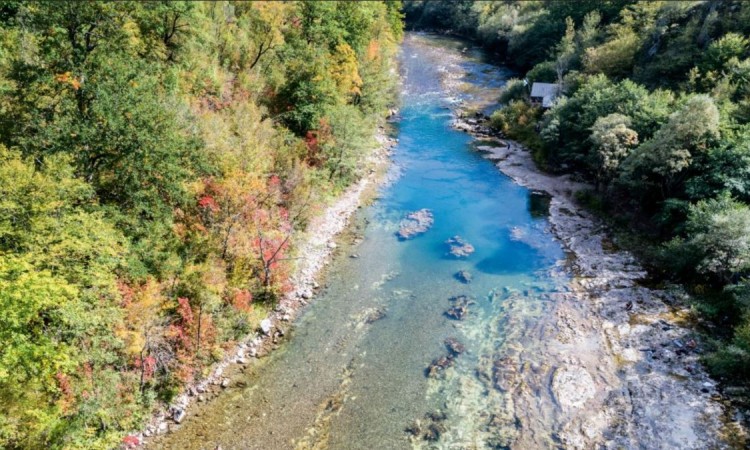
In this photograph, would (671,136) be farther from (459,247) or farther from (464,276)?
(464,276)

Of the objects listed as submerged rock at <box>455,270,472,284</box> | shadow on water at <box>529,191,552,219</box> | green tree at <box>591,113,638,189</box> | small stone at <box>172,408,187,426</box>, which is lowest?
small stone at <box>172,408,187,426</box>

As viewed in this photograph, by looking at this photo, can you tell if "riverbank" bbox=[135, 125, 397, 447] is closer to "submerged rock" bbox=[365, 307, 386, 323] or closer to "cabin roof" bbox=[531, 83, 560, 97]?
"submerged rock" bbox=[365, 307, 386, 323]

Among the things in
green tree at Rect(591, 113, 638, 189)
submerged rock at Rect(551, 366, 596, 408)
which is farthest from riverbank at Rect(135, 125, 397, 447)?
green tree at Rect(591, 113, 638, 189)

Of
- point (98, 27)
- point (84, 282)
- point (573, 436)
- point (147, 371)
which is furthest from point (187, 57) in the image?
point (573, 436)

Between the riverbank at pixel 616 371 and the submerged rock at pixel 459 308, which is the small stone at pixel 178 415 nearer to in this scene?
the riverbank at pixel 616 371

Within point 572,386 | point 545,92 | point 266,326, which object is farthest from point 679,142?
point 266,326

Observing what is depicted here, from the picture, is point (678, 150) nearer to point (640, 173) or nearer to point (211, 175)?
point (640, 173)
